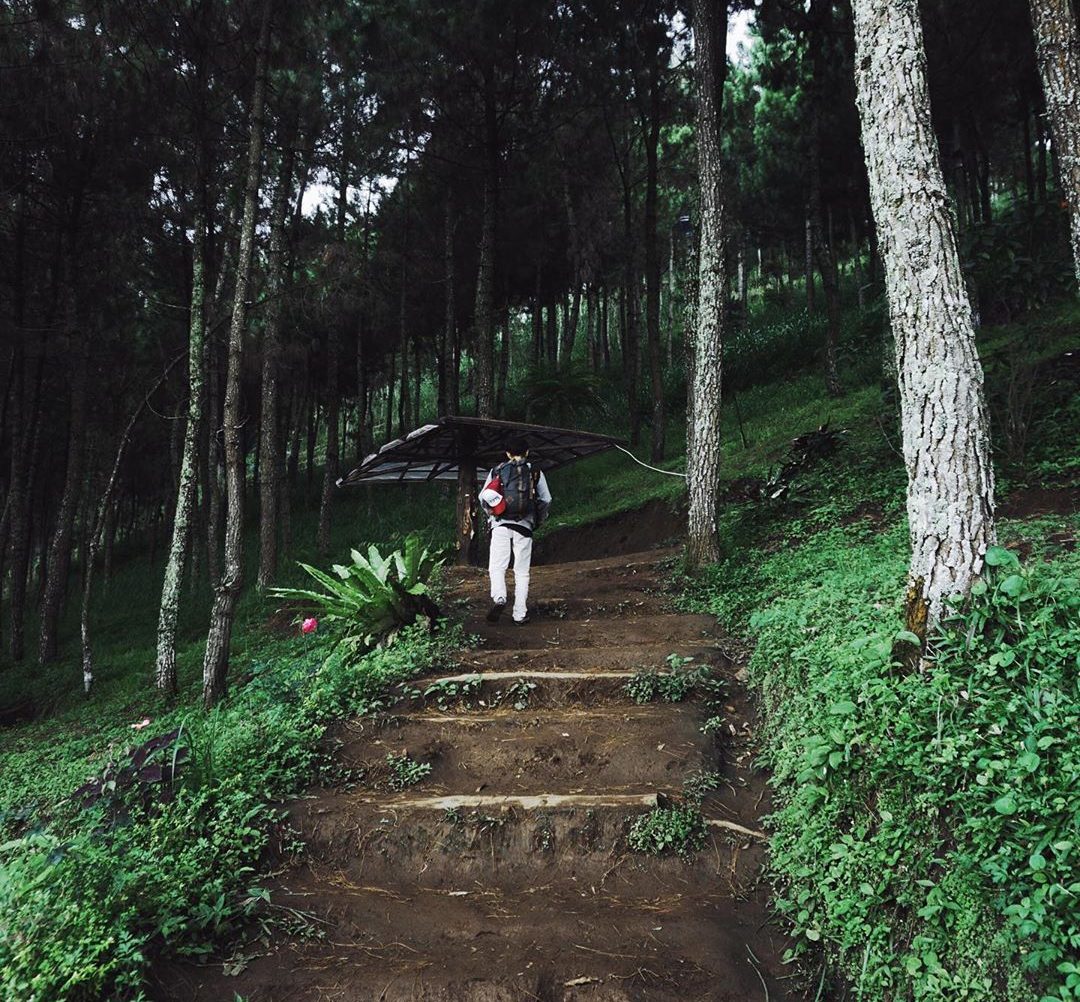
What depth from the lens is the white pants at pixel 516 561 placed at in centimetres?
718

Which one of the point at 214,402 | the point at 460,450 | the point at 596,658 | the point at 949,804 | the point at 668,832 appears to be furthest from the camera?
the point at 214,402

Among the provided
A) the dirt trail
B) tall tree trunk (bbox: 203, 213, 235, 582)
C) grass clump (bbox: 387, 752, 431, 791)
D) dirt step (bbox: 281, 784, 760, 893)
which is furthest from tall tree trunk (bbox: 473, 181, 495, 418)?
dirt step (bbox: 281, 784, 760, 893)

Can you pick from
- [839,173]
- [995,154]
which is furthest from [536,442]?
[995,154]

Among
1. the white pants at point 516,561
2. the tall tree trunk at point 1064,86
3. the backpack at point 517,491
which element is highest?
the tall tree trunk at point 1064,86

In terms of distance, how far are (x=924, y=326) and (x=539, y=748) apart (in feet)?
11.0

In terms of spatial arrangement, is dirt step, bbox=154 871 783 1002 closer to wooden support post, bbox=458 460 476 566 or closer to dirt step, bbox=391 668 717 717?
dirt step, bbox=391 668 717 717

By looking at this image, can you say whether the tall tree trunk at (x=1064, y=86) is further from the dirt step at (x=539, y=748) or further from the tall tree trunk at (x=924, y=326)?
the dirt step at (x=539, y=748)

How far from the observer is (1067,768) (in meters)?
2.68

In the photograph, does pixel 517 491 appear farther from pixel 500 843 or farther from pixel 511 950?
pixel 511 950

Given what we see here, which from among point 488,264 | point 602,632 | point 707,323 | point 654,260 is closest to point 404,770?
point 602,632

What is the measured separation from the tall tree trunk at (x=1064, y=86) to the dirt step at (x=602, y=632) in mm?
4323

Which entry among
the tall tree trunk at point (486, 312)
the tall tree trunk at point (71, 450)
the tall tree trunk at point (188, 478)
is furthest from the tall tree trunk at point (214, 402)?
the tall tree trunk at point (486, 312)

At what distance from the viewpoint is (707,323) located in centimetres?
808

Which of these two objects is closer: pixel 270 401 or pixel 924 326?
pixel 924 326
